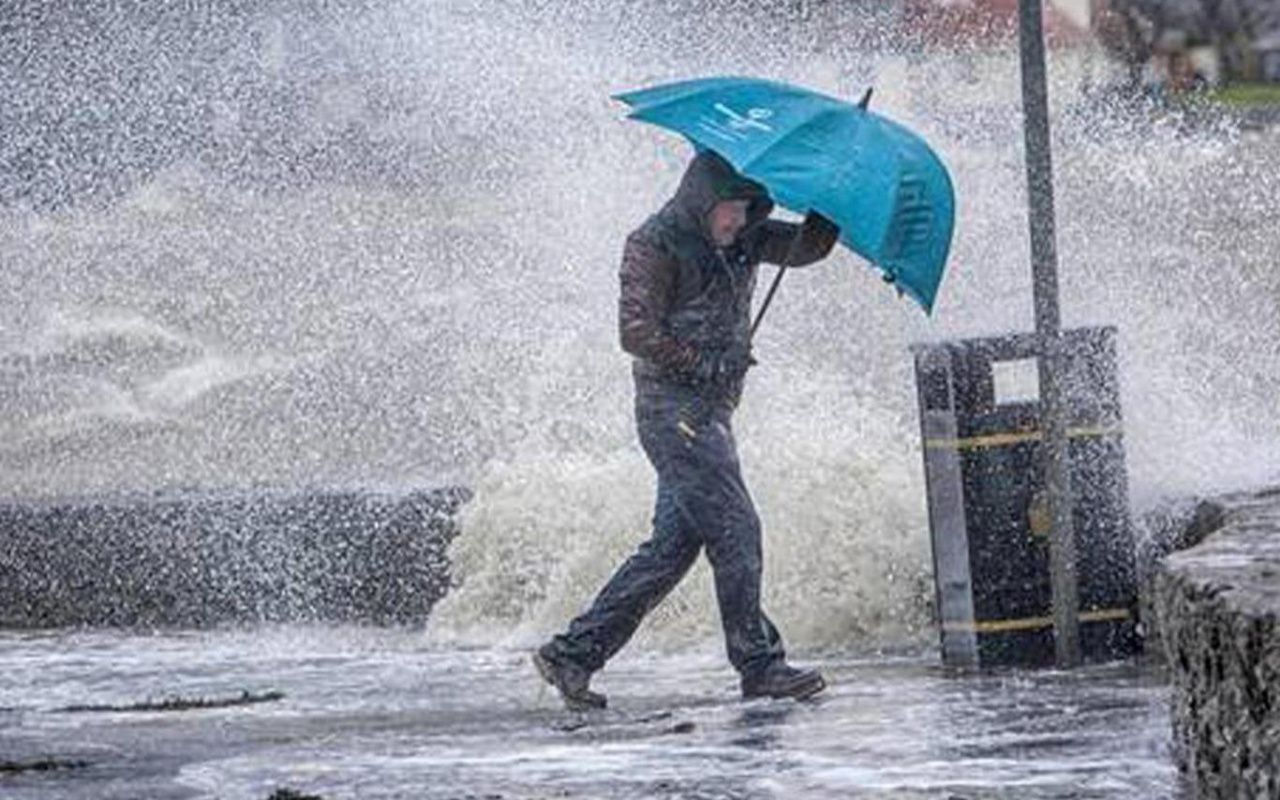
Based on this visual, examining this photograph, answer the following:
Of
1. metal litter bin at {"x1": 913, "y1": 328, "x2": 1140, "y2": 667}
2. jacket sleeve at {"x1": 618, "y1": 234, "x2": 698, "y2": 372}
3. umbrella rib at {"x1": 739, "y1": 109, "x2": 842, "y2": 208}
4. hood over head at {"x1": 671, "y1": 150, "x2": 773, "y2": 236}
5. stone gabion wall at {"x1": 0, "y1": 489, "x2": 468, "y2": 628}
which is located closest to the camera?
umbrella rib at {"x1": 739, "y1": 109, "x2": 842, "y2": 208}

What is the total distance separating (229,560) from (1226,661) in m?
8.18

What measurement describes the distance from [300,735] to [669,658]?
2369 millimetres

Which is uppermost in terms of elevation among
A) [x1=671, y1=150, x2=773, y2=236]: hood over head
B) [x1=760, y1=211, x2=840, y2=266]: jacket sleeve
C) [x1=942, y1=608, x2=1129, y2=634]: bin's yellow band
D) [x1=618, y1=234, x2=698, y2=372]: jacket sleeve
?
[x1=671, y1=150, x2=773, y2=236]: hood over head

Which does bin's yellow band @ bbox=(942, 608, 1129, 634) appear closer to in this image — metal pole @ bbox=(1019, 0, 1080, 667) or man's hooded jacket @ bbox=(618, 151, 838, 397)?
metal pole @ bbox=(1019, 0, 1080, 667)

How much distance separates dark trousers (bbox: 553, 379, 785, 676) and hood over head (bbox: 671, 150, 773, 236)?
0.48 meters

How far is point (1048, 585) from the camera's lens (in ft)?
34.3

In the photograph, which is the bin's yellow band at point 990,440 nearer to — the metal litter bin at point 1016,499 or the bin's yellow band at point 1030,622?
the metal litter bin at point 1016,499

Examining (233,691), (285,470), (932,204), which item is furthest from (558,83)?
(932,204)

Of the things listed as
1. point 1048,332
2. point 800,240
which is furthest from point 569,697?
point 1048,332

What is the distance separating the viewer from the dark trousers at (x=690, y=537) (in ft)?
33.5

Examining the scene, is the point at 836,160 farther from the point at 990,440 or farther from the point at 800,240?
the point at 990,440

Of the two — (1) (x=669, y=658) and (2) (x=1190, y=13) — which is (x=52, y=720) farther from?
(2) (x=1190, y=13)

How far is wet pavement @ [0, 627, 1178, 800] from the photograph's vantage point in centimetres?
847

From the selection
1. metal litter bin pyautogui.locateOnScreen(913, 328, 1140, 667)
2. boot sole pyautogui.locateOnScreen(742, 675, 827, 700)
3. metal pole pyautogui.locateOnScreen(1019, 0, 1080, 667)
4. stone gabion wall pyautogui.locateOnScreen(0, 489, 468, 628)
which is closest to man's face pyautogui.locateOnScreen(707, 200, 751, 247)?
metal litter bin pyautogui.locateOnScreen(913, 328, 1140, 667)
